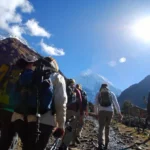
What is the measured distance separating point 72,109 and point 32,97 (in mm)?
6706

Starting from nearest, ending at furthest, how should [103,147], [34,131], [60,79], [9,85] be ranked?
1. [34,131]
2. [60,79]
3. [9,85]
4. [103,147]

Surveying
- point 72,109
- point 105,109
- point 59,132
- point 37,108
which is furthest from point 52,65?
point 105,109

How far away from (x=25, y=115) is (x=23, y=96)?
0.91ft

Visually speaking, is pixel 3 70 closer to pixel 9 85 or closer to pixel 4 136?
pixel 9 85

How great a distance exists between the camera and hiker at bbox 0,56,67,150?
4570mm

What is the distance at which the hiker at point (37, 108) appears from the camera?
15.0 feet

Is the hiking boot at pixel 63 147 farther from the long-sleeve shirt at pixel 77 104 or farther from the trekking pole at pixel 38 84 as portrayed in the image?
the trekking pole at pixel 38 84

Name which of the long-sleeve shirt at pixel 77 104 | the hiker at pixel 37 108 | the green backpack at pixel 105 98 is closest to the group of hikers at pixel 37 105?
the hiker at pixel 37 108

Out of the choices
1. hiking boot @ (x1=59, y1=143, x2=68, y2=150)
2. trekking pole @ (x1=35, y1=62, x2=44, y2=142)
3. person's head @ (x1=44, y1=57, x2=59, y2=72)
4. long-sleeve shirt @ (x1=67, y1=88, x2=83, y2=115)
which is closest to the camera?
trekking pole @ (x1=35, y1=62, x2=44, y2=142)

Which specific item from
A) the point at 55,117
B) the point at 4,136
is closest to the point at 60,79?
the point at 55,117

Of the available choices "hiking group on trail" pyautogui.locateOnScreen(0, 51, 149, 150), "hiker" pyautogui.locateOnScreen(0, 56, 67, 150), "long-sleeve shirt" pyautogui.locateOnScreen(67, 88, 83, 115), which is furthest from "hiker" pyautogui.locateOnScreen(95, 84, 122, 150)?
"hiker" pyautogui.locateOnScreen(0, 56, 67, 150)

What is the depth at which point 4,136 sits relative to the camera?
4.95m

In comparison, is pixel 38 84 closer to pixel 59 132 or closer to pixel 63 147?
pixel 59 132

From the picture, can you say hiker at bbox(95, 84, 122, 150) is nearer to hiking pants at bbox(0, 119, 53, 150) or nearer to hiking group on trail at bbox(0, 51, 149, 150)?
hiking group on trail at bbox(0, 51, 149, 150)
